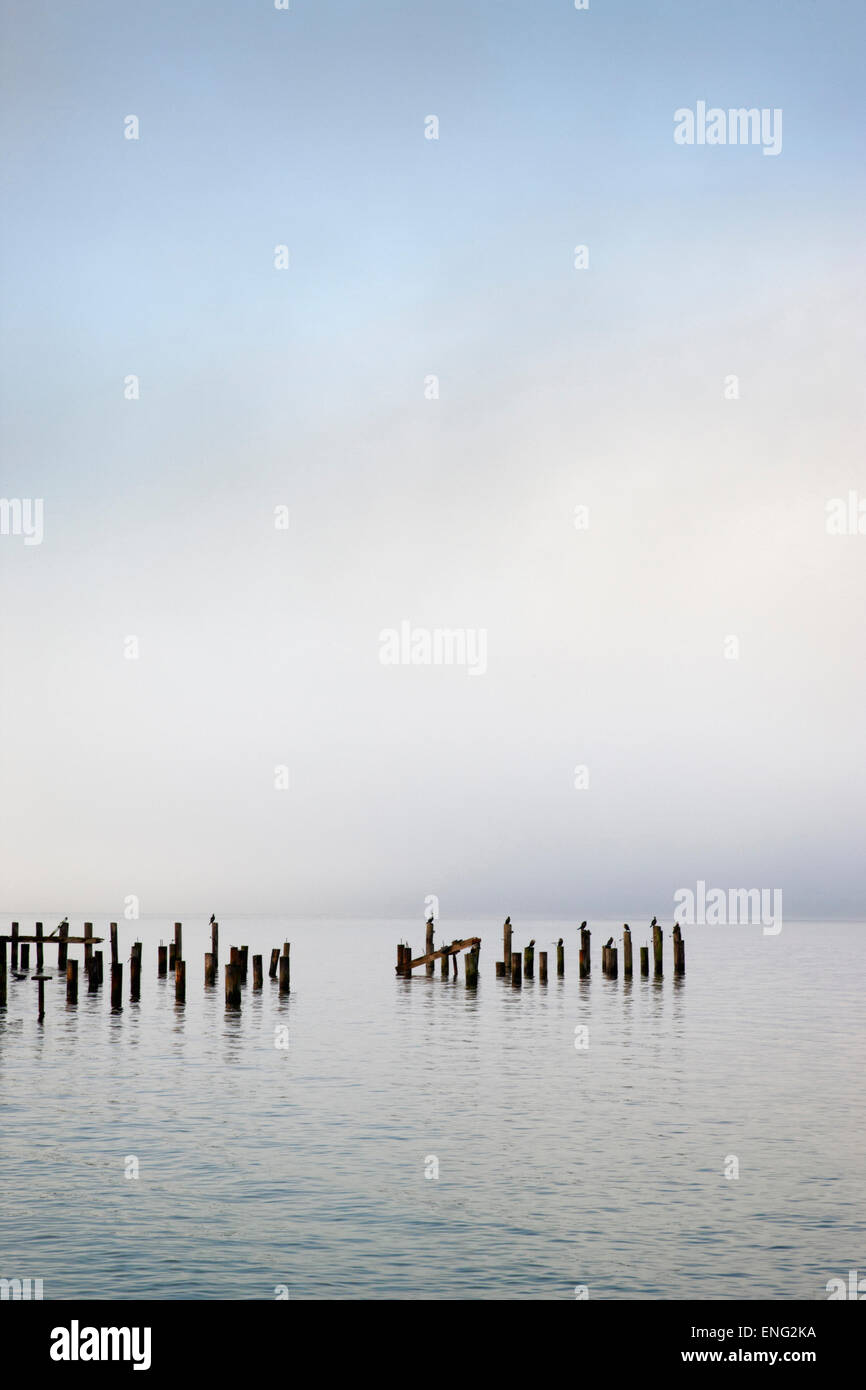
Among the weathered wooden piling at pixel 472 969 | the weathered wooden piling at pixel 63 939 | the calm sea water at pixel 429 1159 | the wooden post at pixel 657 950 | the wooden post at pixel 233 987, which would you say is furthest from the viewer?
the wooden post at pixel 657 950

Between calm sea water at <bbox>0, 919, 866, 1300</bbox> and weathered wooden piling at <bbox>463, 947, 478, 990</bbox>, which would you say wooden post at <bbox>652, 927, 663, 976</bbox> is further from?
calm sea water at <bbox>0, 919, 866, 1300</bbox>

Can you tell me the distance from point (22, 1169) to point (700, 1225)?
437 inches

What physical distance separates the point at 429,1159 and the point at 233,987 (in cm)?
2907

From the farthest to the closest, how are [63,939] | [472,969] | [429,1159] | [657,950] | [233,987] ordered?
[657,950]
[472,969]
[63,939]
[233,987]
[429,1159]

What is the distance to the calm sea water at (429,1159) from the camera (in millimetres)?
16781

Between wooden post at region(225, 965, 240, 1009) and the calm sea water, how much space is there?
5.98ft

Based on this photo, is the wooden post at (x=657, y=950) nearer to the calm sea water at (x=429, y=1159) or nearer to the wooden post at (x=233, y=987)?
the calm sea water at (x=429, y=1159)

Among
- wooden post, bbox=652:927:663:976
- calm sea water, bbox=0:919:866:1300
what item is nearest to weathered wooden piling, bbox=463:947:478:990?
wooden post, bbox=652:927:663:976

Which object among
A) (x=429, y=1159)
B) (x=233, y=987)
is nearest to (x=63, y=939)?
(x=233, y=987)

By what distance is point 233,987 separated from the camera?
2014 inches

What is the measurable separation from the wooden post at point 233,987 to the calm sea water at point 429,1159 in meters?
1.82

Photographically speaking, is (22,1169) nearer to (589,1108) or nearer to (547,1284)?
(547,1284)

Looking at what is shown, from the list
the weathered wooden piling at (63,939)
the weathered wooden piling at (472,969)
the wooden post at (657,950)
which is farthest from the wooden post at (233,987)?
the wooden post at (657,950)

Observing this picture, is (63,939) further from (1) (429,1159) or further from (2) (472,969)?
(1) (429,1159)
